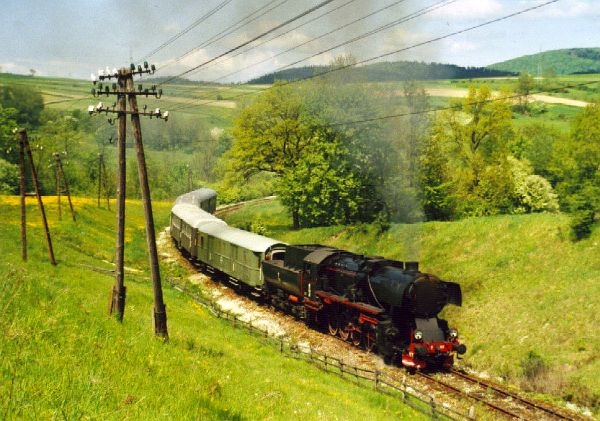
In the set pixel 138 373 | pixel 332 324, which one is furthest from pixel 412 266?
pixel 138 373

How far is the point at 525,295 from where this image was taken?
22969 mm

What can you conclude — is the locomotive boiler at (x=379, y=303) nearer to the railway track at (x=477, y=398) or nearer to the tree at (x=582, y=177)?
the railway track at (x=477, y=398)

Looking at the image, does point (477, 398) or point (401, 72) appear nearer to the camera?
point (477, 398)

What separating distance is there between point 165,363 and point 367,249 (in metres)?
27.6

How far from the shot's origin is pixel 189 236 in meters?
40.1

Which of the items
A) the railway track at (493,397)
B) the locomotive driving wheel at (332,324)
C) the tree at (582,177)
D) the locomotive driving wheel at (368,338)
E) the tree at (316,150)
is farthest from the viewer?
the tree at (316,150)

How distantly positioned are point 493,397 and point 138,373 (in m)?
12.2

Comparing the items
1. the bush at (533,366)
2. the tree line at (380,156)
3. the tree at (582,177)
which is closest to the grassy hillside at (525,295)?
the bush at (533,366)

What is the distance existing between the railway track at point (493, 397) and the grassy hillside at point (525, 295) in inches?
54.7

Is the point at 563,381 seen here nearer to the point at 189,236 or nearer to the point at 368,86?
the point at 368,86

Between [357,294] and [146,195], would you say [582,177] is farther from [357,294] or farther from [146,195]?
[146,195]

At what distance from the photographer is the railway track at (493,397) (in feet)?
49.2

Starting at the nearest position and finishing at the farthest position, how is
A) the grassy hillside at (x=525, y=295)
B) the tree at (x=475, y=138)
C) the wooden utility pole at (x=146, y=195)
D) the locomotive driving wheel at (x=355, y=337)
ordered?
1. the wooden utility pole at (x=146, y=195)
2. the grassy hillside at (x=525, y=295)
3. the locomotive driving wheel at (x=355, y=337)
4. the tree at (x=475, y=138)

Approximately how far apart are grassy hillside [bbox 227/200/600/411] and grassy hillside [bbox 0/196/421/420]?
6.34 m
